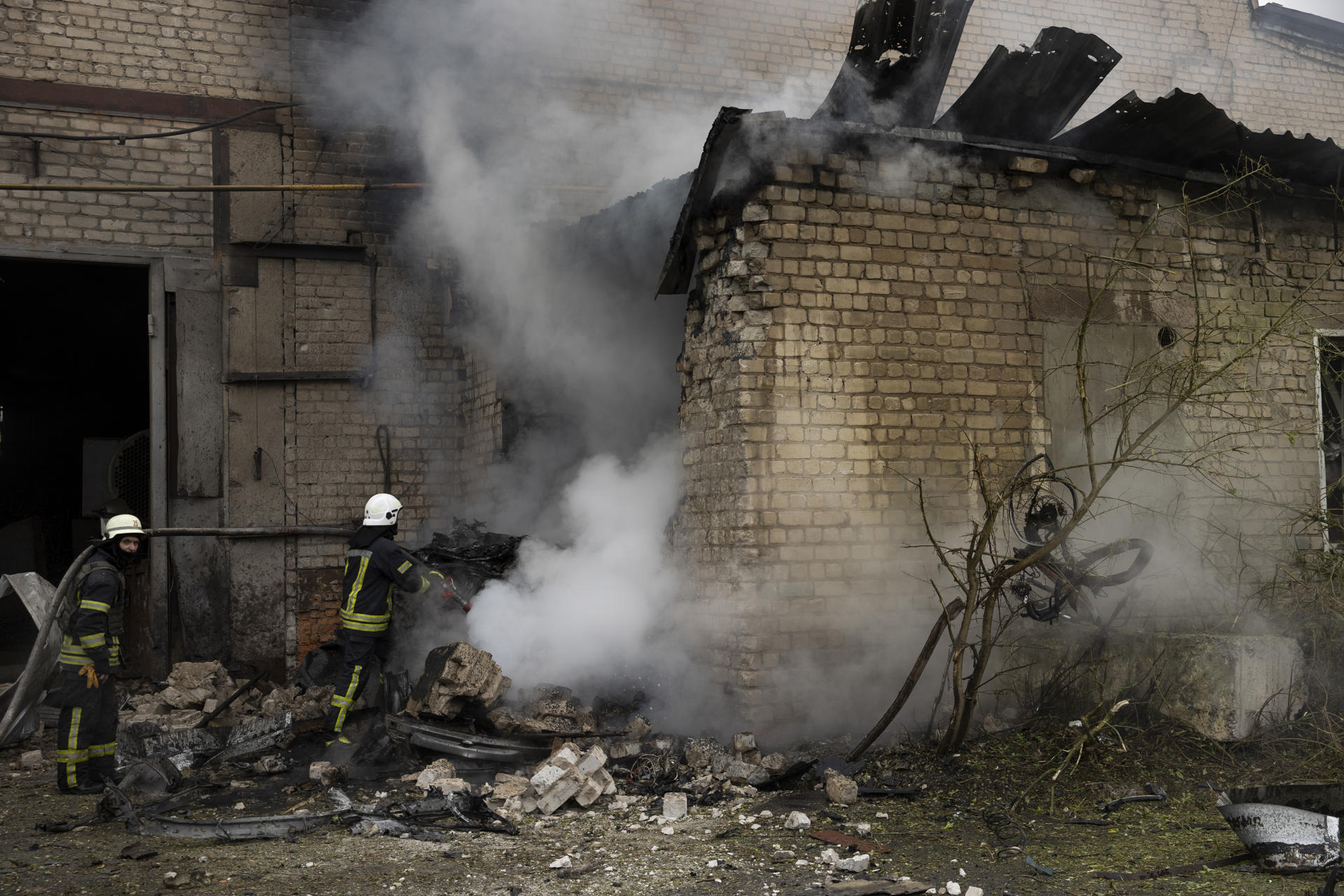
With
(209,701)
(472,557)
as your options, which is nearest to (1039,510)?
(472,557)

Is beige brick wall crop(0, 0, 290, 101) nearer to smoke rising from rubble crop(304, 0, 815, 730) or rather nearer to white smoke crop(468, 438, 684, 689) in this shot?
smoke rising from rubble crop(304, 0, 815, 730)

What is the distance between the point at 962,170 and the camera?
6.81 m

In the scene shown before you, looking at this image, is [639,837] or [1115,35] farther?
[1115,35]

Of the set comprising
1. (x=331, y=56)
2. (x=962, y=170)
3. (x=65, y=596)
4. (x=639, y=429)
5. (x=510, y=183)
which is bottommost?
(x=65, y=596)

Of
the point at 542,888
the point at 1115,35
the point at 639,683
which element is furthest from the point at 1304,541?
the point at 1115,35

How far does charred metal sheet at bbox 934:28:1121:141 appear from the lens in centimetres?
621

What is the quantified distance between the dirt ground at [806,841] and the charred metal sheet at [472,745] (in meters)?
0.27

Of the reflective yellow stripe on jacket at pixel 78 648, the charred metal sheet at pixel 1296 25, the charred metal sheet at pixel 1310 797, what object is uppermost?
the charred metal sheet at pixel 1296 25

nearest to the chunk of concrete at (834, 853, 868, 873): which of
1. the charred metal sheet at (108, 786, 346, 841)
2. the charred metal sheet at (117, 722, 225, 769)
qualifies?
the charred metal sheet at (108, 786, 346, 841)

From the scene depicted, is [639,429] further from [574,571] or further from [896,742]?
[896,742]

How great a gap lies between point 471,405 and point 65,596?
369cm

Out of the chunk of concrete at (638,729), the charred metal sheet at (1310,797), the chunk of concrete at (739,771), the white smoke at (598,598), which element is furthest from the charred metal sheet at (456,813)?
the charred metal sheet at (1310,797)

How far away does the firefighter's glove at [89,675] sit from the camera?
6402mm

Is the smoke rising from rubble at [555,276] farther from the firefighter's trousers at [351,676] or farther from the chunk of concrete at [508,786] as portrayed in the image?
the chunk of concrete at [508,786]
